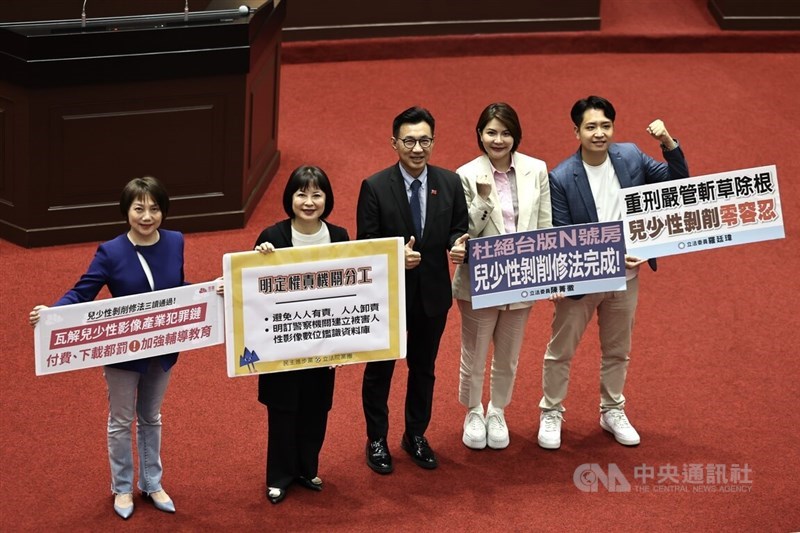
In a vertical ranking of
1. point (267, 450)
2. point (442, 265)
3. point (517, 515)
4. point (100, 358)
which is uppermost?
point (442, 265)

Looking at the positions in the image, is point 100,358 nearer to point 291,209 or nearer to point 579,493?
point 291,209

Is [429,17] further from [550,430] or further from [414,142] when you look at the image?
[414,142]

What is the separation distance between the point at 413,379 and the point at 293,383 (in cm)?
58

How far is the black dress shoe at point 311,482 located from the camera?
476 cm

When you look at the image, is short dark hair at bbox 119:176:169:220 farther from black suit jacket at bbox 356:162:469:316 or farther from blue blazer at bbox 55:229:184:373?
black suit jacket at bbox 356:162:469:316

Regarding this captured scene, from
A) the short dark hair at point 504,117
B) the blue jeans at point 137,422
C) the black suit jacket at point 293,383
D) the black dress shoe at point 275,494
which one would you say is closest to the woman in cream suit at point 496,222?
the short dark hair at point 504,117

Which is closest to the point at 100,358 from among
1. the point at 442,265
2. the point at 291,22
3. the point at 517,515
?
the point at 442,265

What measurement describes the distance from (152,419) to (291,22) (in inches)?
197

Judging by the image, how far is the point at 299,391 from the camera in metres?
4.55

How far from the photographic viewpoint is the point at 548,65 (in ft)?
29.8

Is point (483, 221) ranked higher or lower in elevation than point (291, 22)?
lower

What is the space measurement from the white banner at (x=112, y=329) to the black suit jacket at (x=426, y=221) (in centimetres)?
68

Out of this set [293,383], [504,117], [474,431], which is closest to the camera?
[293,383]

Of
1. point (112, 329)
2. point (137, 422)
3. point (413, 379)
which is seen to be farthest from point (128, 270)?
point (413, 379)
